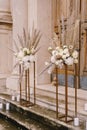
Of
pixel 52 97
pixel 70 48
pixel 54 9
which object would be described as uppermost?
pixel 54 9

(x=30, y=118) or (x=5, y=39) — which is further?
(x=5, y=39)

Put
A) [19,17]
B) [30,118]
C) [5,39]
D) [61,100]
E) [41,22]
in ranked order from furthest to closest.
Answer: [5,39] → [19,17] → [41,22] → [61,100] → [30,118]

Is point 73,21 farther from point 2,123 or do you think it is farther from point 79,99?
point 2,123

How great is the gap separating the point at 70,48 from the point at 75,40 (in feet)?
0.35

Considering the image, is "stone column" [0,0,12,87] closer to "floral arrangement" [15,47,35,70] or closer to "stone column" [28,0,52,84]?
"stone column" [28,0,52,84]

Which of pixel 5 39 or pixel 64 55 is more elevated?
pixel 5 39

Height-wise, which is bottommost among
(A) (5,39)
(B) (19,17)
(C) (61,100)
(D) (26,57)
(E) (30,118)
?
(E) (30,118)

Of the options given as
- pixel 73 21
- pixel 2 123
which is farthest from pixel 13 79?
pixel 73 21

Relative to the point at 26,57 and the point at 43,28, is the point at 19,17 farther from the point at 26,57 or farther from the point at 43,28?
the point at 26,57

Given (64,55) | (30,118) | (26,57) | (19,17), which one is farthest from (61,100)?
(19,17)

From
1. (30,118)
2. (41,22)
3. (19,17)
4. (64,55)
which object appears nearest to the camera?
(64,55)

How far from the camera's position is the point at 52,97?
13.4 ft

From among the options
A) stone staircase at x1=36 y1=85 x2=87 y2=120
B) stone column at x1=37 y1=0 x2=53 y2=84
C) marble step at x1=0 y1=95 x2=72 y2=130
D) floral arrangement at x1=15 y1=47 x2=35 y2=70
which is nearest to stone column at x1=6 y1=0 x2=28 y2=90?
stone column at x1=37 y1=0 x2=53 y2=84

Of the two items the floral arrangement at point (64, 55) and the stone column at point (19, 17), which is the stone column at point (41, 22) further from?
the floral arrangement at point (64, 55)
